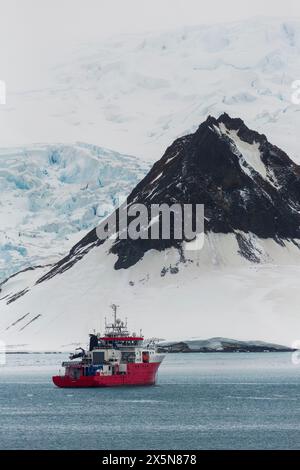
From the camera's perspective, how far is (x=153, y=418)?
150625 millimetres

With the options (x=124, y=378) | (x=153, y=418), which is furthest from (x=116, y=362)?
(x=153, y=418)

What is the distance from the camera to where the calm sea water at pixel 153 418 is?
129 metres

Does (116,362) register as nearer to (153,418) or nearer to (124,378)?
(124,378)

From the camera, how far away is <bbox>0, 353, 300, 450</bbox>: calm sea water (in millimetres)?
129250

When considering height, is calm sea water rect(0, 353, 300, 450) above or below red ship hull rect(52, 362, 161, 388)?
below

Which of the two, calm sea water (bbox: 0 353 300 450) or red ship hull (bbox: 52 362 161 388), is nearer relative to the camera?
calm sea water (bbox: 0 353 300 450)

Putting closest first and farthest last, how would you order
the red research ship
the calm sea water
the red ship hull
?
the calm sea water → the red research ship → the red ship hull

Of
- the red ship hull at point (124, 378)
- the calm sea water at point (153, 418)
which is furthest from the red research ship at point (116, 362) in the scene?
the calm sea water at point (153, 418)

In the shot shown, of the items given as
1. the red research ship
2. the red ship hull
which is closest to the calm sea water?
the red ship hull

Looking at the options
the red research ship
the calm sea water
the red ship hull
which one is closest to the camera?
the calm sea water

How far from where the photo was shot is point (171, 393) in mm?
187125

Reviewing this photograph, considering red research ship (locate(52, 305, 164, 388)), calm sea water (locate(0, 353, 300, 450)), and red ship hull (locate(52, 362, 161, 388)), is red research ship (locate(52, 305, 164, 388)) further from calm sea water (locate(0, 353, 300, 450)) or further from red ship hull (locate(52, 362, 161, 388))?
calm sea water (locate(0, 353, 300, 450))

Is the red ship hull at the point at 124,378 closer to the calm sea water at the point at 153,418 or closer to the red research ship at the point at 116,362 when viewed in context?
the red research ship at the point at 116,362

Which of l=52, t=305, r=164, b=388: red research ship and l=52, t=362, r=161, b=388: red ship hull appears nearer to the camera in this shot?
l=52, t=305, r=164, b=388: red research ship
